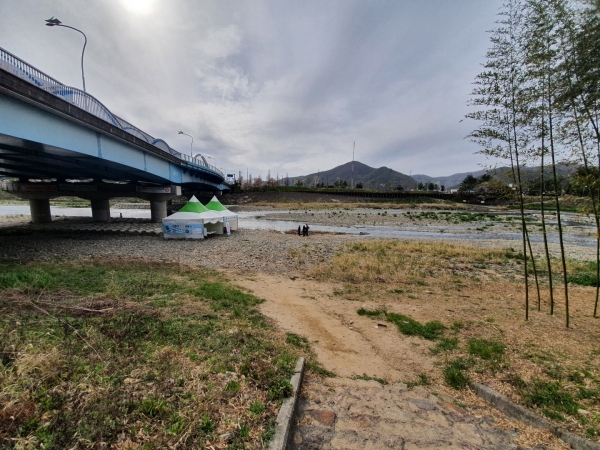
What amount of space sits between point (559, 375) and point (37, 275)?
13169mm

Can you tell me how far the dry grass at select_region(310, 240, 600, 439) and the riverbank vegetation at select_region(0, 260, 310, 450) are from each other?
136 inches

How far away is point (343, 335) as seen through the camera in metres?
6.63

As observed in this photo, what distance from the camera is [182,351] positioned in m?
4.57

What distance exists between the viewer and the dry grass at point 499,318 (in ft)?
14.0

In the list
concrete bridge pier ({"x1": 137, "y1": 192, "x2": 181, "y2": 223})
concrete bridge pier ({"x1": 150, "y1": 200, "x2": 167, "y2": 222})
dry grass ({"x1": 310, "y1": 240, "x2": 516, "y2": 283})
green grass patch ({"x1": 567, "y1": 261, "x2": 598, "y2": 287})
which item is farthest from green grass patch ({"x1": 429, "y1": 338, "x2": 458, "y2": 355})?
concrete bridge pier ({"x1": 150, "y1": 200, "x2": 167, "y2": 222})

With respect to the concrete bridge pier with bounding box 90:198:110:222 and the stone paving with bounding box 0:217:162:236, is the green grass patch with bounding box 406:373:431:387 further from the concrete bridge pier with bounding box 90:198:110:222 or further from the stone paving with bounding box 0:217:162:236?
the concrete bridge pier with bounding box 90:198:110:222

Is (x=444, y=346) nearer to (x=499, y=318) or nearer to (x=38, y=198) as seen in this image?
(x=499, y=318)

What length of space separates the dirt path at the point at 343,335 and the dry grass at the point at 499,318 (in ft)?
1.94

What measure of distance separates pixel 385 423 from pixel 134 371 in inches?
133

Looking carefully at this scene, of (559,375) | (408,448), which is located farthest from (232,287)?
(559,375)

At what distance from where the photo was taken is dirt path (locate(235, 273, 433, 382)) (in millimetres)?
5262

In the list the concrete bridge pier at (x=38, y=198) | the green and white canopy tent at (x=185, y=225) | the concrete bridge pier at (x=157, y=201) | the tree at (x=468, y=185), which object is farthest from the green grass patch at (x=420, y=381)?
the tree at (x=468, y=185)

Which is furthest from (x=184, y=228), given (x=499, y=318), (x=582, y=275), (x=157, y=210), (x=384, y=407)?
(x=582, y=275)

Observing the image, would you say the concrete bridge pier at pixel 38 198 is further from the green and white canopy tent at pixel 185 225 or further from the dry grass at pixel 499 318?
the dry grass at pixel 499 318
